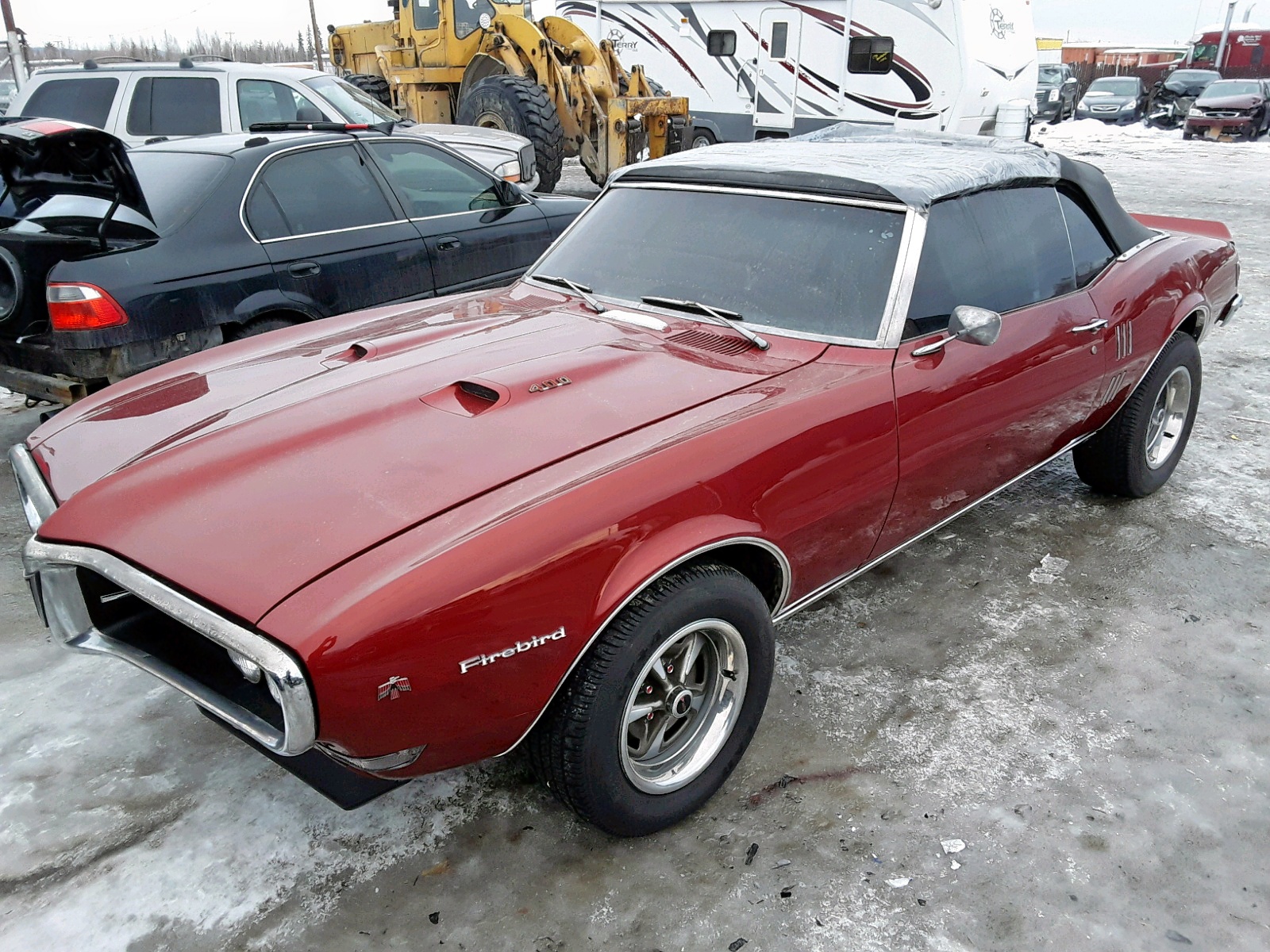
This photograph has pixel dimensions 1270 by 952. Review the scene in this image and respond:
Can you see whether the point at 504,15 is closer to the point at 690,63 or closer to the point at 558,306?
the point at 690,63

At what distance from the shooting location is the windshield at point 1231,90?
22.5 m

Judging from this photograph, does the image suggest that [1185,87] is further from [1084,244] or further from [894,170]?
[894,170]

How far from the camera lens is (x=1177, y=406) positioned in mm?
4406

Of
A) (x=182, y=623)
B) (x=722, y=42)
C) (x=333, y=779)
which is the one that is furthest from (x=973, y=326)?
(x=722, y=42)

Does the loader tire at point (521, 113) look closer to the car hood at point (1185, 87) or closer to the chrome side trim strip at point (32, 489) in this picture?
the chrome side trim strip at point (32, 489)

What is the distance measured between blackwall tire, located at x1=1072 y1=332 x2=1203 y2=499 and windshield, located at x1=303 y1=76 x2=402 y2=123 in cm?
679

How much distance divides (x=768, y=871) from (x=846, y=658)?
1.03m

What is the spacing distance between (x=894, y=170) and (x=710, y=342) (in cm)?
97

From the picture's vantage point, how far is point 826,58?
13242 mm

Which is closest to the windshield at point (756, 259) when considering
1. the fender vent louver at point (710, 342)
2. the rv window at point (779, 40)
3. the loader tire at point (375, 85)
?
the fender vent louver at point (710, 342)

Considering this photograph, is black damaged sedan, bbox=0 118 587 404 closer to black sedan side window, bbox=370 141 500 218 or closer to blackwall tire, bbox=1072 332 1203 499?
black sedan side window, bbox=370 141 500 218

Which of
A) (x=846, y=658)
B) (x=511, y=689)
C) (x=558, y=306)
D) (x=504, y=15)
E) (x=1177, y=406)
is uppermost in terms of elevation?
(x=504, y=15)

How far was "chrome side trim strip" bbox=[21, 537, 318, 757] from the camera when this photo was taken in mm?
1737

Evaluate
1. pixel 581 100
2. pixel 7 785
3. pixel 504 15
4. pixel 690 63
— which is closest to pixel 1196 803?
pixel 7 785
